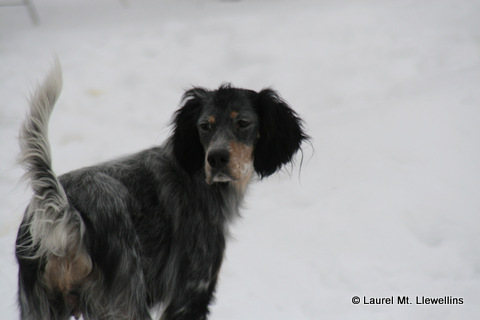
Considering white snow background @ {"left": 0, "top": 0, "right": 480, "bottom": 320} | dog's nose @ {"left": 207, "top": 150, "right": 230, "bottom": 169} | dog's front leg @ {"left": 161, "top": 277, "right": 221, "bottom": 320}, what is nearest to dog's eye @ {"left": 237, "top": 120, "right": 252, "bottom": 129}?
dog's nose @ {"left": 207, "top": 150, "right": 230, "bottom": 169}

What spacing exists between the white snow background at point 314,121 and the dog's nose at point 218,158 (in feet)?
1.86

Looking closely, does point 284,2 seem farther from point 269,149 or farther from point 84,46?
point 269,149

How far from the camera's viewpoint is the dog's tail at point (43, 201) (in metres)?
2.78

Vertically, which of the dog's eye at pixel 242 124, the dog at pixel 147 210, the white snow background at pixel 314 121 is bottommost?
the white snow background at pixel 314 121

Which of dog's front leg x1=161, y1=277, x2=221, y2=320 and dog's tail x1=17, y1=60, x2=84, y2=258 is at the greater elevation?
dog's tail x1=17, y1=60, x2=84, y2=258

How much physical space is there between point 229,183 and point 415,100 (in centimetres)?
369

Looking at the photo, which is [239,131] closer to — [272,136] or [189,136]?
[272,136]

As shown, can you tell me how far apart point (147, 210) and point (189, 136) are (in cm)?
56

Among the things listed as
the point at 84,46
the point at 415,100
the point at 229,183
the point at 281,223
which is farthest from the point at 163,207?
the point at 84,46

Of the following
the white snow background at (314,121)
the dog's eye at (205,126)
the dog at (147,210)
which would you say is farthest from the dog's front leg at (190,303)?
the dog's eye at (205,126)

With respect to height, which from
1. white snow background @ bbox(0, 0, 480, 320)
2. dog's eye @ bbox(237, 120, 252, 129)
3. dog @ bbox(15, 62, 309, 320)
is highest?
dog's eye @ bbox(237, 120, 252, 129)

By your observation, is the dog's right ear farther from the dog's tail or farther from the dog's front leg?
the dog's tail

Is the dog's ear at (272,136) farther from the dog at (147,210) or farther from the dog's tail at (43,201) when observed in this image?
the dog's tail at (43,201)

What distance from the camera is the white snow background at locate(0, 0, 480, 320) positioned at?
14.5 feet
